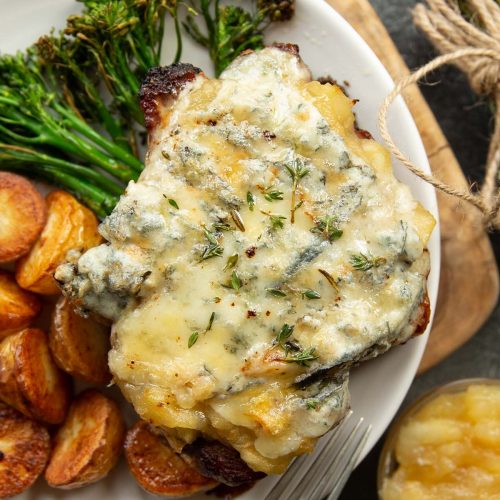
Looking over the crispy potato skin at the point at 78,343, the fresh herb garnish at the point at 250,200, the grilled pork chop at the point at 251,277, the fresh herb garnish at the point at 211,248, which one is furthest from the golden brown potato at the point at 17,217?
the fresh herb garnish at the point at 250,200

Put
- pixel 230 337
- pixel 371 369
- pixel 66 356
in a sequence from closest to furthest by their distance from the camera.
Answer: pixel 230 337 → pixel 66 356 → pixel 371 369

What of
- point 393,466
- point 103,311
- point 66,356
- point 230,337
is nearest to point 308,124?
point 230,337

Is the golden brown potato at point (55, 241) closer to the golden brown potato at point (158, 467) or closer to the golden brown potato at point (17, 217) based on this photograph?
the golden brown potato at point (17, 217)

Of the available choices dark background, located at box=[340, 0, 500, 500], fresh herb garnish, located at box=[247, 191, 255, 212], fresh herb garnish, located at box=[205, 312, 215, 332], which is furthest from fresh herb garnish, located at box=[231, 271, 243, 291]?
dark background, located at box=[340, 0, 500, 500]

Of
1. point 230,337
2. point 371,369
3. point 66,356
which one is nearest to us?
point 230,337

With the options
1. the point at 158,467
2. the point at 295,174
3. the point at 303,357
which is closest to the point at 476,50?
the point at 295,174

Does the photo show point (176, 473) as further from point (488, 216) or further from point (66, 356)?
point (488, 216)
